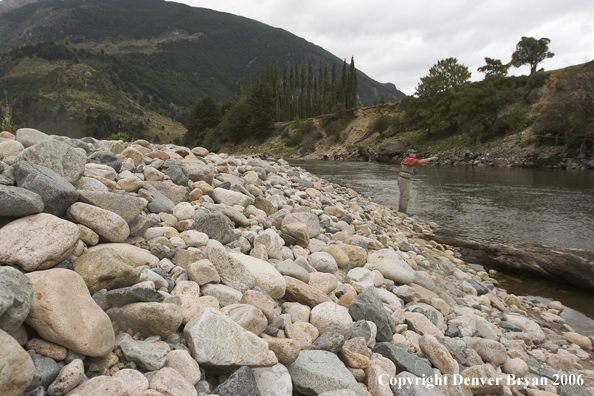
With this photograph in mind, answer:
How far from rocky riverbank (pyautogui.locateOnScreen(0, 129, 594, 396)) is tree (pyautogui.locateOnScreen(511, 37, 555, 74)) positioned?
5329 centimetres

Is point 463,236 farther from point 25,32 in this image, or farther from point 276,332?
point 25,32

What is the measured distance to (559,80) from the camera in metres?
36.9

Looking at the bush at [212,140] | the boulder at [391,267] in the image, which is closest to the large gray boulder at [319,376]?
the boulder at [391,267]

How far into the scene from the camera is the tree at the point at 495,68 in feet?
143

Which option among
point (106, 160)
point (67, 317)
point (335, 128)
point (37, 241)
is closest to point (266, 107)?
point (335, 128)

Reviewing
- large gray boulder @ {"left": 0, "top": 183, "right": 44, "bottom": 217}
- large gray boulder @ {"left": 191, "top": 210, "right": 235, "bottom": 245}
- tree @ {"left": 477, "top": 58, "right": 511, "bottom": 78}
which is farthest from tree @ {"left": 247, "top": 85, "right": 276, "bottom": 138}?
large gray boulder @ {"left": 0, "top": 183, "right": 44, "bottom": 217}

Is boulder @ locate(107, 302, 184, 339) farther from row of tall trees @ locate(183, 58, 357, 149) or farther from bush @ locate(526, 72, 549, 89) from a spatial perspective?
row of tall trees @ locate(183, 58, 357, 149)

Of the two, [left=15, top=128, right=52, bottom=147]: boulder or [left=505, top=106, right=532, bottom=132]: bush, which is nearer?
[left=15, top=128, right=52, bottom=147]: boulder

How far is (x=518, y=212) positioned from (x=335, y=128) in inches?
1607

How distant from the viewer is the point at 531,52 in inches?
1855

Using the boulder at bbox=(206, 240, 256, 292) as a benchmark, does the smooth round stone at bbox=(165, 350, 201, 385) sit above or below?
below

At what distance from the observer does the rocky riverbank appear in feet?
5.82

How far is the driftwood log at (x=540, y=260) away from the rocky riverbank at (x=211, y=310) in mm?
1144

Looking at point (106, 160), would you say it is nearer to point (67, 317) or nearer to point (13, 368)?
point (67, 317)
